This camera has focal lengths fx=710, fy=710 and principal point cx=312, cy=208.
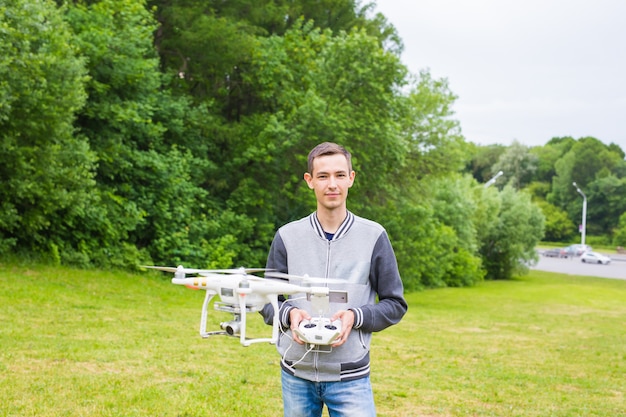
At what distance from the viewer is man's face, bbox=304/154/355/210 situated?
351 centimetres

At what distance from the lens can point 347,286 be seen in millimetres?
3533

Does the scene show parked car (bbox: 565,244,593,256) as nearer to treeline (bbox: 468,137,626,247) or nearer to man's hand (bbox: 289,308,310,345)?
treeline (bbox: 468,137,626,247)

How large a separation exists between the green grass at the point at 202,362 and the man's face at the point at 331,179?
16.4 ft

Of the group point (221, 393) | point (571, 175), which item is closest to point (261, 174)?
point (221, 393)

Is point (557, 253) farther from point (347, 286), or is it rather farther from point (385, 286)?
point (347, 286)

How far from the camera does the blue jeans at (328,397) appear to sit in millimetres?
3490

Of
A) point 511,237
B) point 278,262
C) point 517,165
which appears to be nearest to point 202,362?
point 278,262

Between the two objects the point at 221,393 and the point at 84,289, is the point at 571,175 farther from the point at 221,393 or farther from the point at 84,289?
the point at 221,393

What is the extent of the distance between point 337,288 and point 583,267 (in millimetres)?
71261

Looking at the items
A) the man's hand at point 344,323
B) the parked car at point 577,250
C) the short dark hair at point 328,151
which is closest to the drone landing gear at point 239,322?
the man's hand at point 344,323

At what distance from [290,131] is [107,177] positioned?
6820 millimetres

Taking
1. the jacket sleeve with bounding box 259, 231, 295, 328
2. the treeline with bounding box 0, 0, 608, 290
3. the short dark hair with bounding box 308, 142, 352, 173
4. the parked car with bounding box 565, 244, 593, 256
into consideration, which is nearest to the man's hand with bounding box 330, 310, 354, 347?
the jacket sleeve with bounding box 259, 231, 295, 328

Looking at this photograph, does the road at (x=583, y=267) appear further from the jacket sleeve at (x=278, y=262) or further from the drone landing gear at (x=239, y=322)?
the drone landing gear at (x=239, y=322)

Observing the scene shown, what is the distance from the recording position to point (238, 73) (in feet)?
98.4
